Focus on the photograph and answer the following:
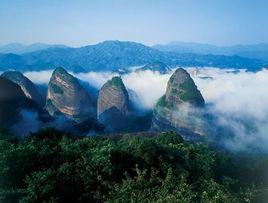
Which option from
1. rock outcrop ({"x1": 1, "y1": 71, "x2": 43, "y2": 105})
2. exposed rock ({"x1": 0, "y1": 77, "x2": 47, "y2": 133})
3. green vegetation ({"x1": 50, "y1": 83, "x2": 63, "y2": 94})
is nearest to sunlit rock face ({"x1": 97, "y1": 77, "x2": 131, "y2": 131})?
green vegetation ({"x1": 50, "y1": 83, "x2": 63, "y2": 94})

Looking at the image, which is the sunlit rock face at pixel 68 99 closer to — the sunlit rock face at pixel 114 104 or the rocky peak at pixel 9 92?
the sunlit rock face at pixel 114 104

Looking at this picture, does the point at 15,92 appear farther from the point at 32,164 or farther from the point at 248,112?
the point at 248,112

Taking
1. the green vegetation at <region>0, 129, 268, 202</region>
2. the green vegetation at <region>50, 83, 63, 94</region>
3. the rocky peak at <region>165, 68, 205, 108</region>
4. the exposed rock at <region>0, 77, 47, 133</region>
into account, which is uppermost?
the green vegetation at <region>0, 129, 268, 202</region>

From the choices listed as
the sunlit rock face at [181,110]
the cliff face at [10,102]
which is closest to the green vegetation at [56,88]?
the sunlit rock face at [181,110]

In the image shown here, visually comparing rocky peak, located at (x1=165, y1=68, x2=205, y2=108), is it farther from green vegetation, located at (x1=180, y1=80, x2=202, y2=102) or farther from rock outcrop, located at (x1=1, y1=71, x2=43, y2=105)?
rock outcrop, located at (x1=1, y1=71, x2=43, y2=105)

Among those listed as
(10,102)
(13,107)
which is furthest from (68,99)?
(13,107)

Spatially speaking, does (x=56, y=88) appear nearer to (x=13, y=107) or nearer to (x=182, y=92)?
(x=182, y=92)
